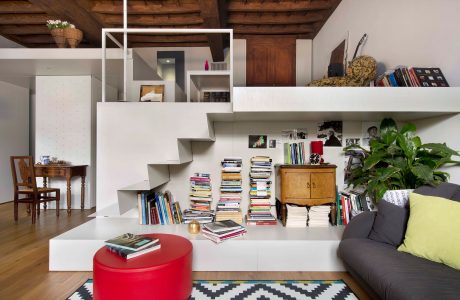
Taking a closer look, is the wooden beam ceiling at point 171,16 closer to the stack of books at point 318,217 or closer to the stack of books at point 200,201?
the stack of books at point 200,201

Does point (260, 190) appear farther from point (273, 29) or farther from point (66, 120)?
point (66, 120)

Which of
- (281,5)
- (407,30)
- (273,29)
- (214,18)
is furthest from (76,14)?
(407,30)

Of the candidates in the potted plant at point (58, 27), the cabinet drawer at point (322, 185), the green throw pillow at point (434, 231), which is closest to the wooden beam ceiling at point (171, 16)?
the potted plant at point (58, 27)

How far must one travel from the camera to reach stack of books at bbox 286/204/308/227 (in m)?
2.62

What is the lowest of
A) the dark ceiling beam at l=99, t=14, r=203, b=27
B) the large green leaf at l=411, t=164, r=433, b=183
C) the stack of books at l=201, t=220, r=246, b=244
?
the stack of books at l=201, t=220, r=246, b=244

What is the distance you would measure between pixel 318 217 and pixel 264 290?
102cm

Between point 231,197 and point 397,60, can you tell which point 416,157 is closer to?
point 397,60

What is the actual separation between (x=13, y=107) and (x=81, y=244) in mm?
4499

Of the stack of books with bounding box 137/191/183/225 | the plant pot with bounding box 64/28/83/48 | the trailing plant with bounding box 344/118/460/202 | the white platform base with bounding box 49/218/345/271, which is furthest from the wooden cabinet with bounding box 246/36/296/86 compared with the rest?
the white platform base with bounding box 49/218/345/271

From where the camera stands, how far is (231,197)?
285 cm

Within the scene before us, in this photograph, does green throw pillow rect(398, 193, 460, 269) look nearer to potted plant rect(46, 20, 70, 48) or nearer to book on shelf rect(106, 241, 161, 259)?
book on shelf rect(106, 241, 161, 259)

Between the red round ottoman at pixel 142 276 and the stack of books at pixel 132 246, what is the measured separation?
0.03 metres

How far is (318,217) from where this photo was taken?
8.73 feet

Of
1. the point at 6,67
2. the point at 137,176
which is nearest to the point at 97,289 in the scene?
the point at 137,176
